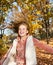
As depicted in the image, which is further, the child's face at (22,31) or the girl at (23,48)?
the child's face at (22,31)

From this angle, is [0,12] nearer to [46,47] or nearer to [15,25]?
[15,25]

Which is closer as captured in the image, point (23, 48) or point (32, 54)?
point (32, 54)

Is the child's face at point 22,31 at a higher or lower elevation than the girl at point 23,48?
higher

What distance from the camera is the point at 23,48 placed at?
4.77 meters

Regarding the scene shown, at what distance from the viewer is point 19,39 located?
4828 mm

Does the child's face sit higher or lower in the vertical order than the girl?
higher

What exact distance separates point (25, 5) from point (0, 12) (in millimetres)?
984

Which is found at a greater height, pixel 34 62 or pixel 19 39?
pixel 19 39

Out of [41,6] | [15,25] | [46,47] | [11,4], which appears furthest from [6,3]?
[41,6]

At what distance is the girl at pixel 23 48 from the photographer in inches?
177

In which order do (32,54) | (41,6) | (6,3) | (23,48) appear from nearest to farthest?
(32,54) → (23,48) → (6,3) → (41,6)

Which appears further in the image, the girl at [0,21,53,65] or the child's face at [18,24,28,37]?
the child's face at [18,24,28,37]

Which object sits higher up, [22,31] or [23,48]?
[22,31]

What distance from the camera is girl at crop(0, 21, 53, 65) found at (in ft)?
14.8
